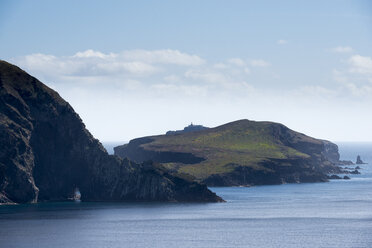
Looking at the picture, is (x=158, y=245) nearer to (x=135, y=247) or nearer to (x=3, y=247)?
(x=135, y=247)

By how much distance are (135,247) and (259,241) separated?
30.7 m

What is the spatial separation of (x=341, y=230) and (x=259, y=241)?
98.7 ft

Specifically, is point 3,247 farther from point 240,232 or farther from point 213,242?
point 240,232

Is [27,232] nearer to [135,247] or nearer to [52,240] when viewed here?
→ [52,240]

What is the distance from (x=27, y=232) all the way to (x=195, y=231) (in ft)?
145

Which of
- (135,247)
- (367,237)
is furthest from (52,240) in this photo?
(367,237)

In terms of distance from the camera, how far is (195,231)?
651ft

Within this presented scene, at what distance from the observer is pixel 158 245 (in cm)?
17488

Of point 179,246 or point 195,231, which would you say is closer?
point 179,246

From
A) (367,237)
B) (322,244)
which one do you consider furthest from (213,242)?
(367,237)

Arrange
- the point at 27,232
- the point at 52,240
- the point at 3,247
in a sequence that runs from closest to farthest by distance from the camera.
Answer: the point at 3,247
the point at 52,240
the point at 27,232

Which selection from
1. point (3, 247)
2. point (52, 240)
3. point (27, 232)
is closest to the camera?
point (3, 247)

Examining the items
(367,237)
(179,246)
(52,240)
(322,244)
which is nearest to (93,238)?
(52,240)

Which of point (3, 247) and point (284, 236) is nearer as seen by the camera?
point (3, 247)
